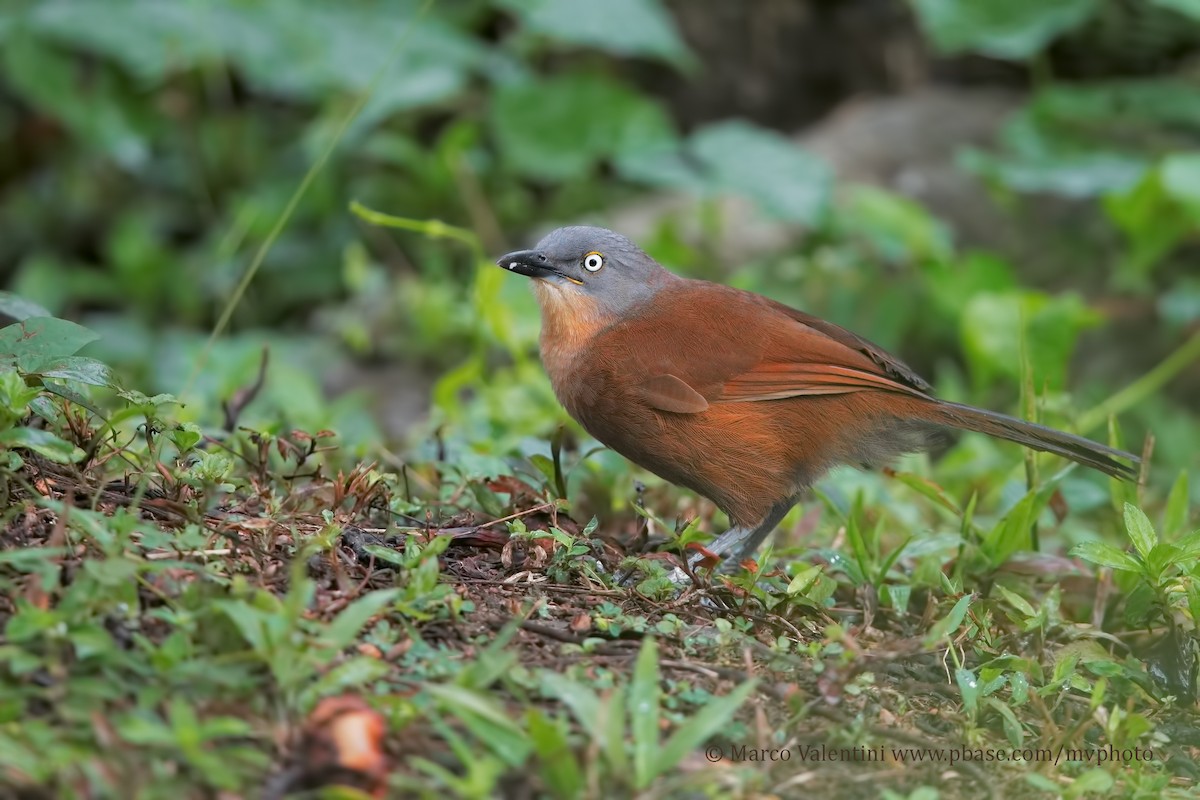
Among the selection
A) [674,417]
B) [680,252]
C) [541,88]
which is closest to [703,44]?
[541,88]

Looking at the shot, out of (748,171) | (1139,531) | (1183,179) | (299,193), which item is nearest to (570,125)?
(748,171)

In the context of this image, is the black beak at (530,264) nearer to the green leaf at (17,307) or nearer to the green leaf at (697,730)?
the green leaf at (17,307)

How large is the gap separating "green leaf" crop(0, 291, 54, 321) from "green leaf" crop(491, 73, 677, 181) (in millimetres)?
4825

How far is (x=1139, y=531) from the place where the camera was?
347 cm

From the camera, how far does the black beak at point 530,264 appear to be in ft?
15.3

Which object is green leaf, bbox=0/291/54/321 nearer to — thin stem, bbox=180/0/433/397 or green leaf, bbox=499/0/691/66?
thin stem, bbox=180/0/433/397

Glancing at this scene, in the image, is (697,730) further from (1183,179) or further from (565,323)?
(1183,179)

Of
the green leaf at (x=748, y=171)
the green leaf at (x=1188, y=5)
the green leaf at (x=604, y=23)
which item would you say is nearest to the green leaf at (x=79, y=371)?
the green leaf at (x=748, y=171)

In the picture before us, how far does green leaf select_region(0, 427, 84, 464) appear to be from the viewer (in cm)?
279

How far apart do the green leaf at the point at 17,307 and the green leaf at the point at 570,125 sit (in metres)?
4.82

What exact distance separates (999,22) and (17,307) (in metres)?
6.31

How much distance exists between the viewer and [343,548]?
3.31 m

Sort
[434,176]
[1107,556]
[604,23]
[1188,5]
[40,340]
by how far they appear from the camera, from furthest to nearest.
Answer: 1. [434,176]
2. [604,23]
3. [1188,5]
4. [1107,556]
5. [40,340]

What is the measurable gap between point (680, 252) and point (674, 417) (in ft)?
11.6
